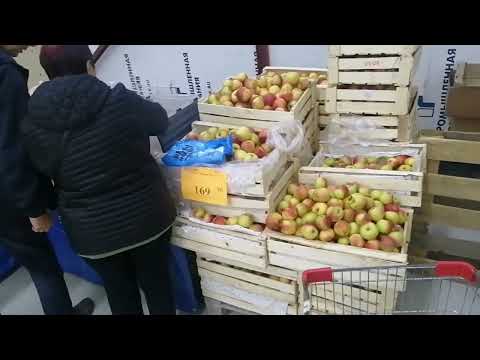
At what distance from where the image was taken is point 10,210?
1.97 metres

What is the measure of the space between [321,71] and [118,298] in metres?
1.68

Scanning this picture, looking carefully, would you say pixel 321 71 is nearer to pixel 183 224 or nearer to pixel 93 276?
pixel 183 224

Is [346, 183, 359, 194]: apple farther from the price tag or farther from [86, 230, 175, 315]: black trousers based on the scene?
[86, 230, 175, 315]: black trousers

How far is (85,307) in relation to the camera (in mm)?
2652

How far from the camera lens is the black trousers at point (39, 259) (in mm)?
2025

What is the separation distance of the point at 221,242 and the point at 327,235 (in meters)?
0.49

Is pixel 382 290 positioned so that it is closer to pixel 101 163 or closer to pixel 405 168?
pixel 405 168

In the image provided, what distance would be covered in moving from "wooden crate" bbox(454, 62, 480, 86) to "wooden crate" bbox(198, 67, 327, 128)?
2.80ft

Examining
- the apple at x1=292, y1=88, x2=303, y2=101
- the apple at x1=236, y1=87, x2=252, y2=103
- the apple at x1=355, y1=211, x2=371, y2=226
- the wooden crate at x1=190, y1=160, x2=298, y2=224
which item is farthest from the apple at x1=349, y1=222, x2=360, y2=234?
the apple at x1=236, y1=87, x2=252, y2=103

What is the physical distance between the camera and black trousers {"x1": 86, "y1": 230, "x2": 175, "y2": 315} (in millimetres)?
1899

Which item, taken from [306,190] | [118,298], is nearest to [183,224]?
[118,298]

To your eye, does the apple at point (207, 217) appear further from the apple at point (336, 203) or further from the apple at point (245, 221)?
the apple at point (336, 203)

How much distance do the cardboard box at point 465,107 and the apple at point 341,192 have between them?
95cm
